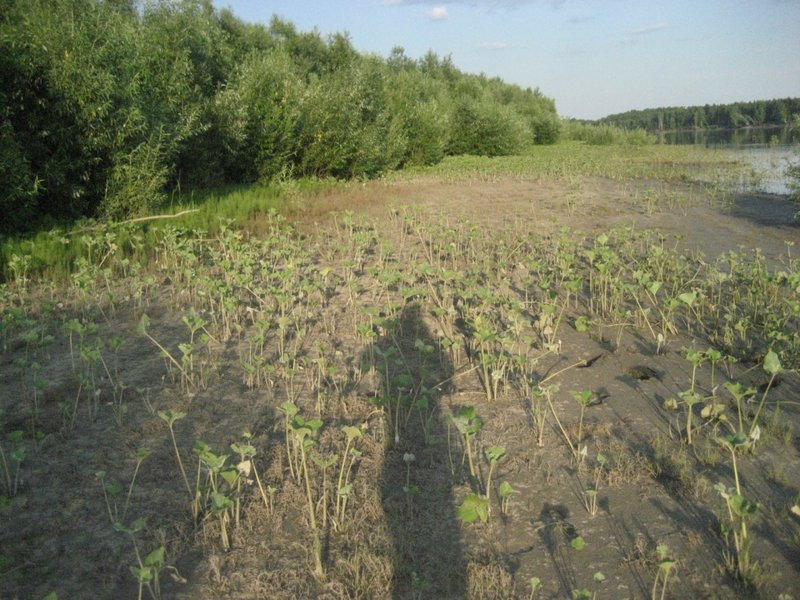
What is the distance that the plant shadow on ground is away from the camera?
2.91 m

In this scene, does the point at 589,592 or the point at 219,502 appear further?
the point at 219,502

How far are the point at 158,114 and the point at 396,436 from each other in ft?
29.1

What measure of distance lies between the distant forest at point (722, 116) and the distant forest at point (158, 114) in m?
67.9

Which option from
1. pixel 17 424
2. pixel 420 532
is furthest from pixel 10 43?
pixel 420 532

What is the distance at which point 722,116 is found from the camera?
10669 centimetres

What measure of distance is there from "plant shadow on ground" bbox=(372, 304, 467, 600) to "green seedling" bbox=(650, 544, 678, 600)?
0.78 m

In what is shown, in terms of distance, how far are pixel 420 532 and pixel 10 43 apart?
888 cm

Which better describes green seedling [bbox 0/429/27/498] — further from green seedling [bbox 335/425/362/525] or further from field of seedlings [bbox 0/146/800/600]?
green seedling [bbox 335/425/362/525]

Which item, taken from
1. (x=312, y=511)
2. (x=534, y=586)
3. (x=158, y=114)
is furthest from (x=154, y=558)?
(x=158, y=114)

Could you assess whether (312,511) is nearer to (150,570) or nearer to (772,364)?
(150,570)

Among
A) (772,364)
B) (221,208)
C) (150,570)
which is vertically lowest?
(150,570)

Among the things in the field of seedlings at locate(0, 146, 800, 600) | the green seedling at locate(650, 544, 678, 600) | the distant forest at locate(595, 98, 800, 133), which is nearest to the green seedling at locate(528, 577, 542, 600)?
the field of seedlings at locate(0, 146, 800, 600)

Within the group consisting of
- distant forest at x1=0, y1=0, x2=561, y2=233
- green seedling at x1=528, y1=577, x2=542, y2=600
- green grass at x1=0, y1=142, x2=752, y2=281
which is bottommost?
green seedling at x1=528, y1=577, x2=542, y2=600

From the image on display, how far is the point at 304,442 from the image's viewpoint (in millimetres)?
3320
